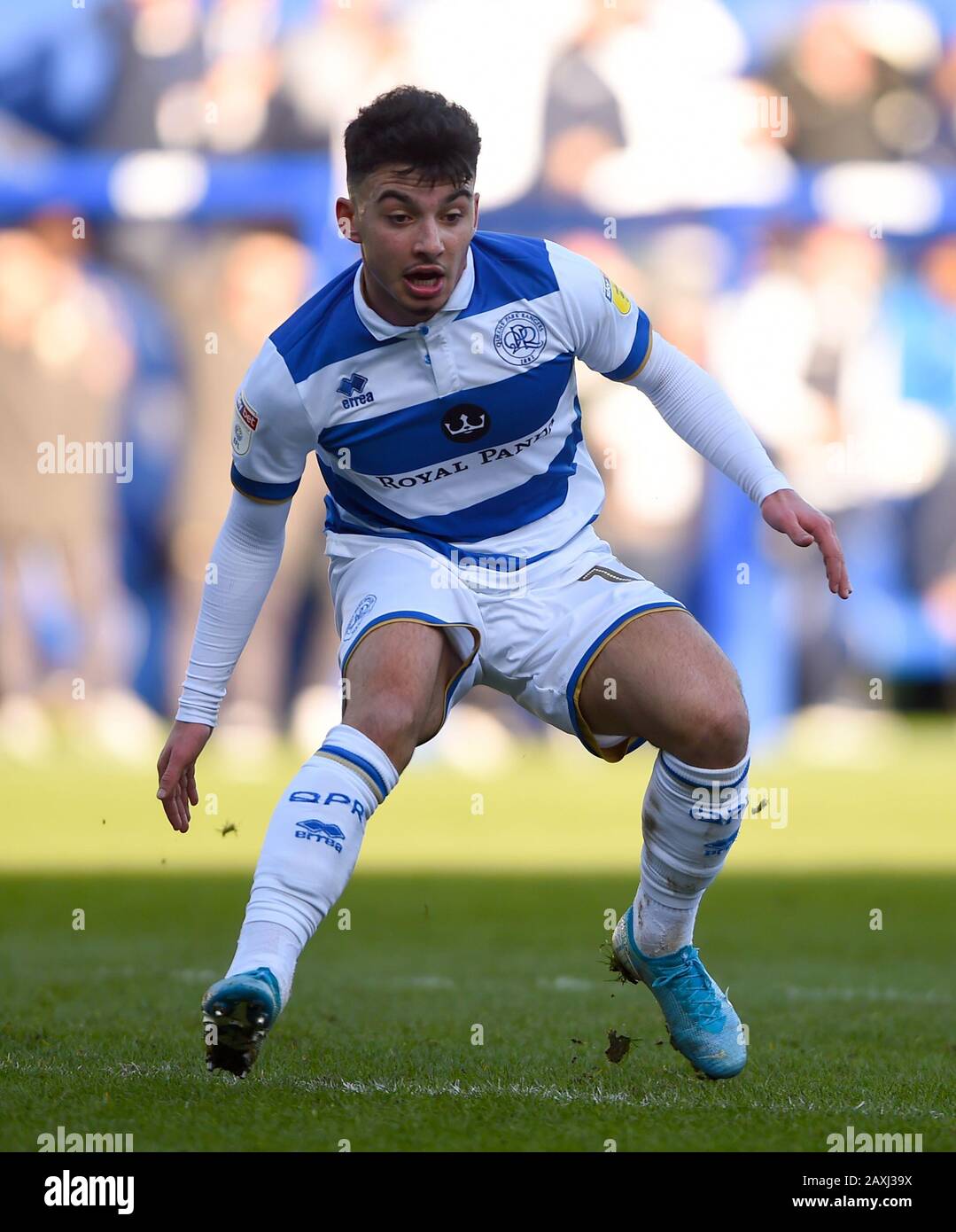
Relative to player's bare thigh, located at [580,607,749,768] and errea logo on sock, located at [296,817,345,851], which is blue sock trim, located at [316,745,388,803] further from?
player's bare thigh, located at [580,607,749,768]

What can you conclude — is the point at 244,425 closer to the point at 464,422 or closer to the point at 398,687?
the point at 464,422

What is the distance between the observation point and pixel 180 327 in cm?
1697

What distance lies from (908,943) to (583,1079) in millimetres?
3199

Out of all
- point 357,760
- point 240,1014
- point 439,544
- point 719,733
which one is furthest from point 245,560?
point 240,1014

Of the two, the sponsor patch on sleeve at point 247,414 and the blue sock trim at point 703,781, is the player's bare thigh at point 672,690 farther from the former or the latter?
the sponsor patch on sleeve at point 247,414

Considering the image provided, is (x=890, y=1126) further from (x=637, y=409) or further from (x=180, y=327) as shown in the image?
(x=180, y=327)

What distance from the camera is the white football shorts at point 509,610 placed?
417 centimetres

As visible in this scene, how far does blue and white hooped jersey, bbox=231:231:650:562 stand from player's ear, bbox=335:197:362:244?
13 centimetres

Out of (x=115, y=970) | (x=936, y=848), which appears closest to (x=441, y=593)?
(x=115, y=970)

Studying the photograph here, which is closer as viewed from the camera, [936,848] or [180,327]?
[936,848]

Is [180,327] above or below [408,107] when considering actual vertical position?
above

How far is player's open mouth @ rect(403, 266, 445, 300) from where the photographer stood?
4.08 meters

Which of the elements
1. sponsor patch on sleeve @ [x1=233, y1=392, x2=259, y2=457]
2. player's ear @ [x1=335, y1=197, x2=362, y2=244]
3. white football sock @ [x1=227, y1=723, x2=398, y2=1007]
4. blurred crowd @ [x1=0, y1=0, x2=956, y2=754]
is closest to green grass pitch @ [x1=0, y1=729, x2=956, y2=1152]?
white football sock @ [x1=227, y1=723, x2=398, y2=1007]

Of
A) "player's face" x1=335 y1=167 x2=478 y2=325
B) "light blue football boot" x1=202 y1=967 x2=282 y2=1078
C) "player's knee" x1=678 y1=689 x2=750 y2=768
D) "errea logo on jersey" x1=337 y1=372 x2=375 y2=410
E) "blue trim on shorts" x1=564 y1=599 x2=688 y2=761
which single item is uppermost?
"player's face" x1=335 y1=167 x2=478 y2=325
